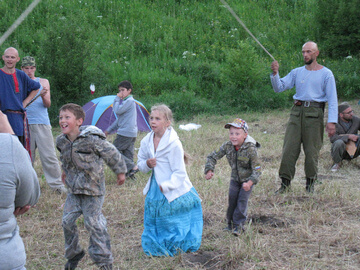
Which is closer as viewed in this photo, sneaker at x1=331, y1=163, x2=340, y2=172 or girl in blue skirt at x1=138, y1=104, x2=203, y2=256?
girl in blue skirt at x1=138, y1=104, x2=203, y2=256

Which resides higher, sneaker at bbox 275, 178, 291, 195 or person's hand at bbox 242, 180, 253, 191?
person's hand at bbox 242, 180, 253, 191

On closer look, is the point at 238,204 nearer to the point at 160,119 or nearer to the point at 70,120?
the point at 160,119

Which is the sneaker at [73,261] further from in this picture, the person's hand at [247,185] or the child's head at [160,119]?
the person's hand at [247,185]

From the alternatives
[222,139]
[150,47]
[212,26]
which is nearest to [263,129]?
[222,139]

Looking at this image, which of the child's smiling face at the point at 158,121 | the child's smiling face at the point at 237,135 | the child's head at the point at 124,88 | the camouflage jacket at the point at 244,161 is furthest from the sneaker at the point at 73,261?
the child's head at the point at 124,88

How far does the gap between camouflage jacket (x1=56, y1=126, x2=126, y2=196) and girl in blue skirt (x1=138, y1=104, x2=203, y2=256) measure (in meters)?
0.53

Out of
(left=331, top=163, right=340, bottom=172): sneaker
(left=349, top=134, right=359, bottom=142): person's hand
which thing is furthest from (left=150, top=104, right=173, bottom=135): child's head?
(left=349, top=134, right=359, bottom=142): person's hand

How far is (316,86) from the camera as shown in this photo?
634cm

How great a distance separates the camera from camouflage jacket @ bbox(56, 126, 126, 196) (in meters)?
3.99

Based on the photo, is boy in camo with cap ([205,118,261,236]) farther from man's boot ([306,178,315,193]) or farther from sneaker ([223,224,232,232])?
man's boot ([306,178,315,193])

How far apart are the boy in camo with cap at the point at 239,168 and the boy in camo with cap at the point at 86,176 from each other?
4.32 ft

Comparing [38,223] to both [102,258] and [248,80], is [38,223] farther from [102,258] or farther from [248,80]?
[248,80]

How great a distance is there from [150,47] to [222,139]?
11083 mm

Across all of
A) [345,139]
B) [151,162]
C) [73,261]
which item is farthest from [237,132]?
[345,139]
